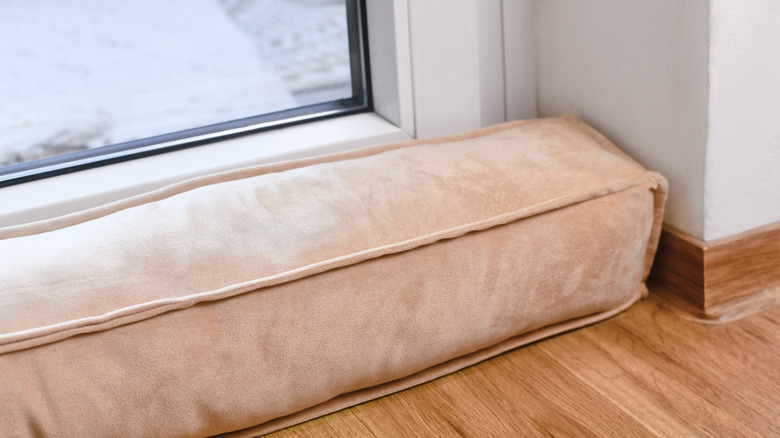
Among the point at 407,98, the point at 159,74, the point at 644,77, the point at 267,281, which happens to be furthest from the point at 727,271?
the point at 159,74

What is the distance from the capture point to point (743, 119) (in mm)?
1233

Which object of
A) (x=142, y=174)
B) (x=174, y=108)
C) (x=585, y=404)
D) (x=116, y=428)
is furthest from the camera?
(x=174, y=108)

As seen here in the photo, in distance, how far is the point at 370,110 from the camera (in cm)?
154

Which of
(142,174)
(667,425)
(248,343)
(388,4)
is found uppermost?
(388,4)

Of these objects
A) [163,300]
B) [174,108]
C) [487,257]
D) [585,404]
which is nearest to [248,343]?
[163,300]

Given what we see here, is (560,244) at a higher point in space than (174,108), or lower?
lower

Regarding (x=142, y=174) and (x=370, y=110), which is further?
(x=370, y=110)

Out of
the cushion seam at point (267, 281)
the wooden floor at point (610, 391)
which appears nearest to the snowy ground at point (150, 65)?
the cushion seam at point (267, 281)

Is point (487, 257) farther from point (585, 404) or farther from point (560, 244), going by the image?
point (585, 404)

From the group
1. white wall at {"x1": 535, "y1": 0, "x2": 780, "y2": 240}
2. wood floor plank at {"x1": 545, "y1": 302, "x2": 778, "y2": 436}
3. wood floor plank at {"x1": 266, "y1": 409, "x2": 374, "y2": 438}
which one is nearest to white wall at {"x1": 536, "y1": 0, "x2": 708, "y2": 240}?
white wall at {"x1": 535, "y1": 0, "x2": 780, "y2": 240}

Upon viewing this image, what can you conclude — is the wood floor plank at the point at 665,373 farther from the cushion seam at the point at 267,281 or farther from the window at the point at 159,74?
the window at the point at 159,74

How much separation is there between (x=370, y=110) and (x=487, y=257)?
1.62 ft

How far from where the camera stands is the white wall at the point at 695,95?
3.89 ft

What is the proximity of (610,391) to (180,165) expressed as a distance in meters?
0.77
